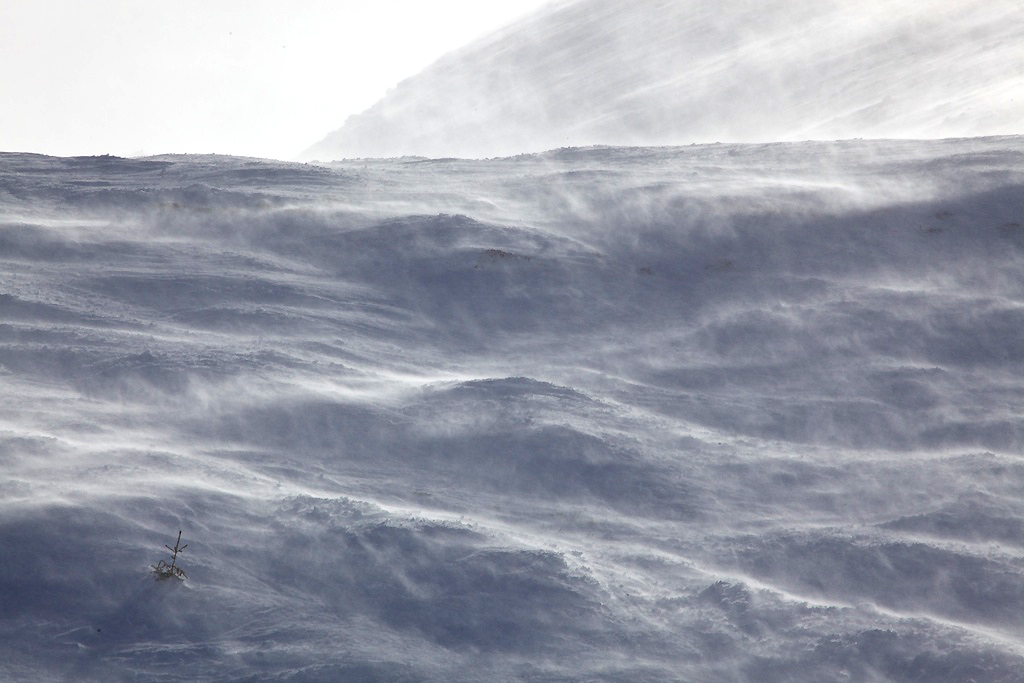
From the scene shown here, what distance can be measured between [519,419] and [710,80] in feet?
34.6

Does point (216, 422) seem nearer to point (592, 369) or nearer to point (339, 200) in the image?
point (592, 369)

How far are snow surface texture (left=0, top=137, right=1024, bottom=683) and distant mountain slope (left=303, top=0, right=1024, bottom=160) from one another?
118 inches

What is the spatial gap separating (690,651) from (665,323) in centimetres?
320

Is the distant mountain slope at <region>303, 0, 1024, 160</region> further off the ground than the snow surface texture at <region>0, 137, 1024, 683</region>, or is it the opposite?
the distant mountain slope at <region>303, 0, 1024, 160</region>

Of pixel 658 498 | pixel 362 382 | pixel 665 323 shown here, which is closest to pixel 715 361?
pixel 665 323

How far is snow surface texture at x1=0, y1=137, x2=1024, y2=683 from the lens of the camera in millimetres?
4004

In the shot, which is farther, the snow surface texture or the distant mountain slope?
the distant mountain slope

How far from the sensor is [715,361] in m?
6.51

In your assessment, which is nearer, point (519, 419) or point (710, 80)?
point (519, 419)

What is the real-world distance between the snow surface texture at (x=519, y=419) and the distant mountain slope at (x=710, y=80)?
118 inches

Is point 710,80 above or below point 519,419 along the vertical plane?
above

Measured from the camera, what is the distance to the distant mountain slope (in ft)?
38.9

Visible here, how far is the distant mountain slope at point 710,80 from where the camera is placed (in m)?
11.8

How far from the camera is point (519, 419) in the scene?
5629 mm
